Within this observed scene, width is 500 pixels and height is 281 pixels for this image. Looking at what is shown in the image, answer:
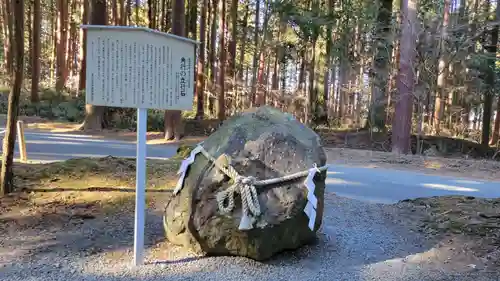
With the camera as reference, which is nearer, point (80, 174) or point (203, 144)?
point (203, 144)

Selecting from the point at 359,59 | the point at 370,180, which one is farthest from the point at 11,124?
the point at 359,59

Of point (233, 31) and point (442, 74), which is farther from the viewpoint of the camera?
point (233, 31)

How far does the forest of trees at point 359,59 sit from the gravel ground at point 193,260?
9872mm

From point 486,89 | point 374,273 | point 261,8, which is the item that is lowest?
point 374,273

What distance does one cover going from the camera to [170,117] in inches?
597

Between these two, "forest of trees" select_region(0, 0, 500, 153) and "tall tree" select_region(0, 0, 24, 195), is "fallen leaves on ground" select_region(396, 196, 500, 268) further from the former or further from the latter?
"forest of trees" select_region(0, 0, 500, 153)

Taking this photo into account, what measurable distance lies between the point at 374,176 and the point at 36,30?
64.0 feet

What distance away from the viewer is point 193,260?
418cm

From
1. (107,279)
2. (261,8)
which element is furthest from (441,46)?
(261,8)

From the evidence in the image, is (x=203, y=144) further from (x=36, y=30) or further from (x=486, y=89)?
(x=36, y=30)

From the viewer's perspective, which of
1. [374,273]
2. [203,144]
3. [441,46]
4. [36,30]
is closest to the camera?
[374,273]

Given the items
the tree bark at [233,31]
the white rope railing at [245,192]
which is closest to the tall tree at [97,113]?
the tree bark at [233,31]

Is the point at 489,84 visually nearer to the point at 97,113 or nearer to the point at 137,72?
the point at 97,113

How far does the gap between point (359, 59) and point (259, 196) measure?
20566mm
